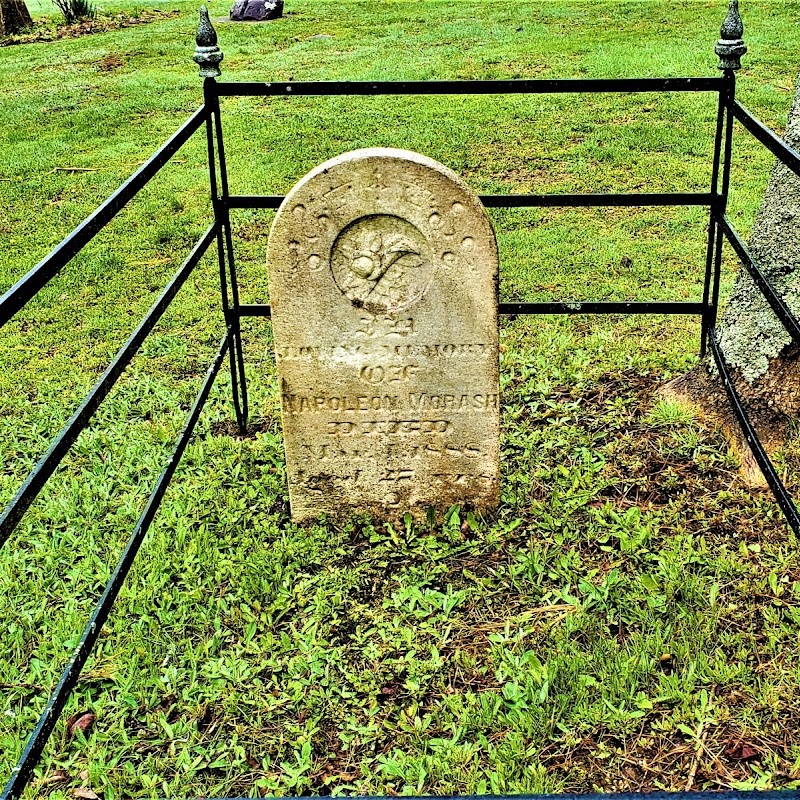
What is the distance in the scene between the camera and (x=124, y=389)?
498cm

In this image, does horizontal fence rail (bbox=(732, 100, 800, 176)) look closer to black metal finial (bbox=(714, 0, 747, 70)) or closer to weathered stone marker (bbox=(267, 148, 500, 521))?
black metal finial (bbox=(714, 0, 747, 70))

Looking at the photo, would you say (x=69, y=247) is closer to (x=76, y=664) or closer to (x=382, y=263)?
(x=76, y=664)

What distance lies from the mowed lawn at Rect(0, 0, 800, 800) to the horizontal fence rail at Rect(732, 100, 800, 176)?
52.4 inches

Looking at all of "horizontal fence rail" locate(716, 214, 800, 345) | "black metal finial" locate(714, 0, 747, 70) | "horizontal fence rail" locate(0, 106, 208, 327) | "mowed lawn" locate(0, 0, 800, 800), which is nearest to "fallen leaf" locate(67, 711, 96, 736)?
"mowed lawn" locate(0, 0, 800, 800)

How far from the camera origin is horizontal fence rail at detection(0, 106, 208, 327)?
80.1 inches

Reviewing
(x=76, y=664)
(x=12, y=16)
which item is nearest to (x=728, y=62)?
(x=76, y=664)

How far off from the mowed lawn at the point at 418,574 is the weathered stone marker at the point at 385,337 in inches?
Answer: 9.1

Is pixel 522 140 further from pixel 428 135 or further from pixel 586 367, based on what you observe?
pixel 586 367

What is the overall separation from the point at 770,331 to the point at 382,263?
1660 millimetres

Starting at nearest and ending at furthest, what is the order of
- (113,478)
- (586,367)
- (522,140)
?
(113,478) → (586,367) → (522,140)

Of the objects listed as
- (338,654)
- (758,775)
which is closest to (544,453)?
(338,654)

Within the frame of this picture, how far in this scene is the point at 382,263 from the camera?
3.40m

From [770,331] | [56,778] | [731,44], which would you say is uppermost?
Result: [731,44]

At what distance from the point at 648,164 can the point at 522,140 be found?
1.21m
